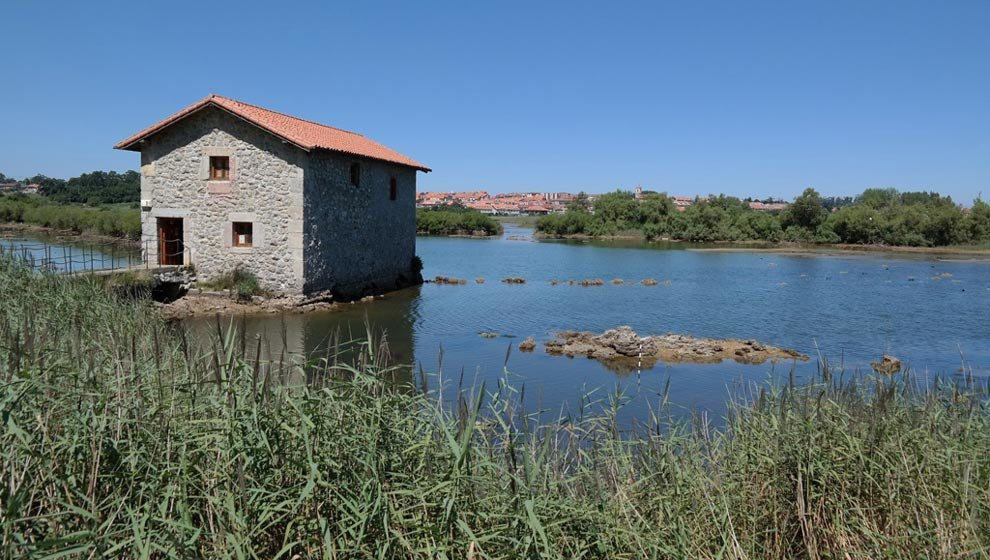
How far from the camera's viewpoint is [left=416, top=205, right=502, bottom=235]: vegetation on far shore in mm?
71688

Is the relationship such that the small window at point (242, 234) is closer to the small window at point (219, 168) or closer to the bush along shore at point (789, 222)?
the small window at point (219, 168)

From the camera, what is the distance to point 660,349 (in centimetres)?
1596

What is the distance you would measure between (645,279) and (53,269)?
26.4m

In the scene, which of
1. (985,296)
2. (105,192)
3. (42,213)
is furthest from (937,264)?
(105,192)

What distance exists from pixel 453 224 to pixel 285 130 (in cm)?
5334

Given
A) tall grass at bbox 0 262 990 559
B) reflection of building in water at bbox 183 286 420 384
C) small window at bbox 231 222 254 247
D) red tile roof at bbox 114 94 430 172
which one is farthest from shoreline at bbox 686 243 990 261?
tall grass at bbox 0 262 990 559

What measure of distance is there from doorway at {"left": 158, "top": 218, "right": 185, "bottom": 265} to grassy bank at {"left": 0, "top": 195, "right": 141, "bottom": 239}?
23.8 metres

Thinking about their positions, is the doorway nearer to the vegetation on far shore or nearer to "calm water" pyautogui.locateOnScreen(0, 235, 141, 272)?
"calm water" pyautogui.locateOnScreen(0, 235, 141, 272)

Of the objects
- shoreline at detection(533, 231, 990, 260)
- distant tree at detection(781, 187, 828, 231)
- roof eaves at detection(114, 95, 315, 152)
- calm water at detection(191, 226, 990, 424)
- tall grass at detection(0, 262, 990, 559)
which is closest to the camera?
tall grass at detection(0, 262, 990, 559)

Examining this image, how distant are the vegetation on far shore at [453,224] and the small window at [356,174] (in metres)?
48.7

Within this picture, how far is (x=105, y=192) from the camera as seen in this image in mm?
70938

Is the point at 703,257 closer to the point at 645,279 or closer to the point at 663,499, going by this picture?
the point at 645,279

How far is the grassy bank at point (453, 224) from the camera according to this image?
235 feet

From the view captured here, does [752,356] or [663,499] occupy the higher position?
[663,499]
